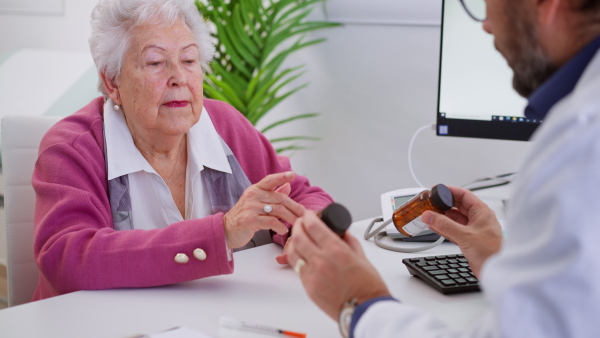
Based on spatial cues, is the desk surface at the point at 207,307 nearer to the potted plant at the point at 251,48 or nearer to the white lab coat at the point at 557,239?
the white lab coat at the point at 557,239

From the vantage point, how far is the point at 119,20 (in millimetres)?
1501

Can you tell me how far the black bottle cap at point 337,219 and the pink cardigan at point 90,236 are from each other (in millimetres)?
354

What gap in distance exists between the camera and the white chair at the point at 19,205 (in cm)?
143

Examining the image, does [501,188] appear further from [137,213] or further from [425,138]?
[137,213]

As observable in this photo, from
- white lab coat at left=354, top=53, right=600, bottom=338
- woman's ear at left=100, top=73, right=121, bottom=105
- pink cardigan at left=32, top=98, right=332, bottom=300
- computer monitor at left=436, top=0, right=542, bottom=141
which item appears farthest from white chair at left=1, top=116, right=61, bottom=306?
white lab coat at left=354, top=53, right=600, bottom=338

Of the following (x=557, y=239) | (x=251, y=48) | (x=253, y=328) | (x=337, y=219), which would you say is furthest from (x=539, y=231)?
(x=251, y=48)

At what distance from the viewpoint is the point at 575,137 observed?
1.81ft

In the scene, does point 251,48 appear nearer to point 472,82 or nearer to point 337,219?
point 472,82

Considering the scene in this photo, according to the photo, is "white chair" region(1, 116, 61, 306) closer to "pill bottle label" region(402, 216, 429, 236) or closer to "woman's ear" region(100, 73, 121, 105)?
"woman's ear" region(100, 73, 121, 105)

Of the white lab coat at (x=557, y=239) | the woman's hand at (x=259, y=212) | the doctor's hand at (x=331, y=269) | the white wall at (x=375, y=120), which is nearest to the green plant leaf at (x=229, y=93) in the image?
the white wall at (x=375, y=120)

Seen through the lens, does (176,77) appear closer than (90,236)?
No


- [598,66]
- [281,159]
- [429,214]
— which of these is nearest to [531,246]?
[598,66]

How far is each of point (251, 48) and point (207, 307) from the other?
5.39 ft

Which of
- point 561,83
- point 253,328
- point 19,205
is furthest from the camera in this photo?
point 19,205
